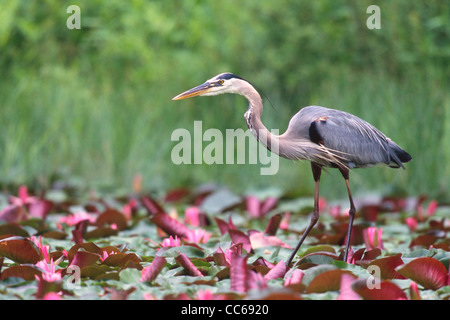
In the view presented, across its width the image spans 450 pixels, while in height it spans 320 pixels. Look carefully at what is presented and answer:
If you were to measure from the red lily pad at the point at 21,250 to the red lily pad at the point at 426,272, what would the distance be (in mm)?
1838

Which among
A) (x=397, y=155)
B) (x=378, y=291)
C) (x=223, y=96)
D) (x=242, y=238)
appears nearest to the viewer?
(x=378, y=291)

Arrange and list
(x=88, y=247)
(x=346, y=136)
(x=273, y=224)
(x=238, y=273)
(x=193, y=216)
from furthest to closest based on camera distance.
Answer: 1. (x=193, y=216)
2. (x=273, y=224)
3. (x=346, y=136)
4. (x=88, y=247)
5. (x=238, y=273)

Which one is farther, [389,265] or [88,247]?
[88,247]

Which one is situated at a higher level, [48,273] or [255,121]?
[255,121]

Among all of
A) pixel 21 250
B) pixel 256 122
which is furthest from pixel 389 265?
pixel 21 250

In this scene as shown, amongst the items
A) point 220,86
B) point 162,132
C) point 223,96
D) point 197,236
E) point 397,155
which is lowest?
point 197,236

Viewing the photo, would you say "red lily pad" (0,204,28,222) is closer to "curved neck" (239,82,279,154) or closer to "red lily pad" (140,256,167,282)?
"curved neck" (239,82,279,154)

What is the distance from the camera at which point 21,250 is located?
358 centimetres

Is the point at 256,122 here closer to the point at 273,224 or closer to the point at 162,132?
the point at 273,224

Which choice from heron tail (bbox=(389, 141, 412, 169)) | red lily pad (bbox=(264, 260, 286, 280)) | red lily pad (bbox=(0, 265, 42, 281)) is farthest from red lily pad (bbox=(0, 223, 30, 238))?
heron tail (bbox=(389, 141, 412, 169))

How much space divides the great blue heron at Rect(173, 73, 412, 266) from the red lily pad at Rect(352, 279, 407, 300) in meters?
1.02

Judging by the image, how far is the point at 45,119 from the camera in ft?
27.8

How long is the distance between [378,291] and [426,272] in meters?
0.47
